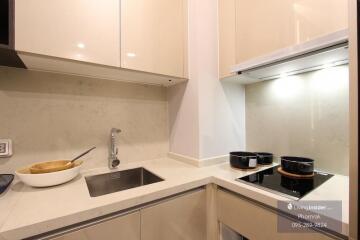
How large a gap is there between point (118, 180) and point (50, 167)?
15.9 inches

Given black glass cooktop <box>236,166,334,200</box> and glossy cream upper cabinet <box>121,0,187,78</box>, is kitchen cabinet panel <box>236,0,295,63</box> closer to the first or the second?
glossy cream upper cabinet <box>121,0,187,78</box>

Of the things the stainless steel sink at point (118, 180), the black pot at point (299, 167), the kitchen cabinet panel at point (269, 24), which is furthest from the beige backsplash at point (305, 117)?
the stainless steel sink at point (118, 180)

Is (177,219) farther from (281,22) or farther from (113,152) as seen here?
(281,22)

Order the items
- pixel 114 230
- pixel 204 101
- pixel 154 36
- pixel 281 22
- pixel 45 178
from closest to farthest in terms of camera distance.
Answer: pixel 114 230 → pixel 45 178 → pixel 281 22 → pixel 154 36 → pixel 204 101

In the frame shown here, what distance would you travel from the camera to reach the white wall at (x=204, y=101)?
3.89 ft

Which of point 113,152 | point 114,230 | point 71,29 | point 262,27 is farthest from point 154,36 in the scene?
point 114,230

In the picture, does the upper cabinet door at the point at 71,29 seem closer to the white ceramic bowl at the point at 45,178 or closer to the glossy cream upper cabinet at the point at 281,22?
the white ceramic bowl at the point at 45,178

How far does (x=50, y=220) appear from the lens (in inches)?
22.6

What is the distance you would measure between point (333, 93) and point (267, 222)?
821 millimetres

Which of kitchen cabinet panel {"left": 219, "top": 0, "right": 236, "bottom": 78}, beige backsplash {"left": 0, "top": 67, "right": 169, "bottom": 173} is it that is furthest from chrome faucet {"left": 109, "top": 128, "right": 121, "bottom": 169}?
kitchen cabinet panel {"left": 219, "top": 0, "right": 236, "bottom": 78}

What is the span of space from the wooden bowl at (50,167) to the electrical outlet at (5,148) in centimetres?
16

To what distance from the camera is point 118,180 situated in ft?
3.85

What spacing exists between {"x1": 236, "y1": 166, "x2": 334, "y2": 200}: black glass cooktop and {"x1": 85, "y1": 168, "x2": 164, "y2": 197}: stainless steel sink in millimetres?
521

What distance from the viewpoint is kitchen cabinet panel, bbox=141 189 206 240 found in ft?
2.58
